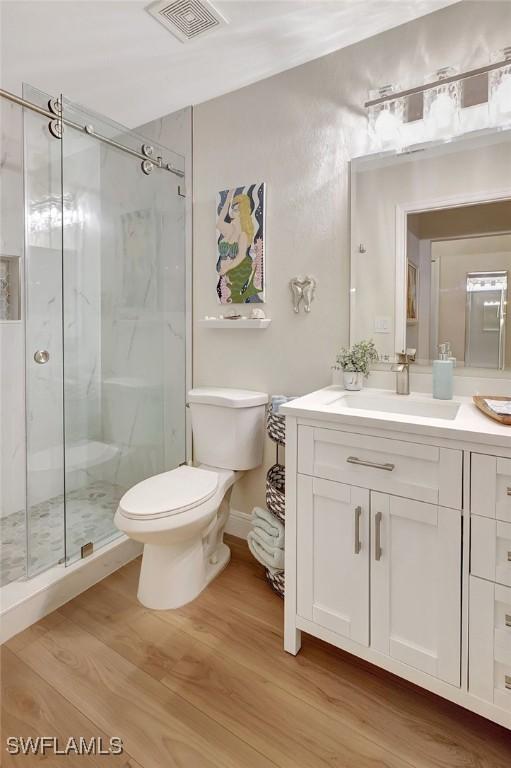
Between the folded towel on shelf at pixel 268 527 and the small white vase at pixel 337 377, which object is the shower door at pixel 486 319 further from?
the folded towel on shelf at pixel 268 527

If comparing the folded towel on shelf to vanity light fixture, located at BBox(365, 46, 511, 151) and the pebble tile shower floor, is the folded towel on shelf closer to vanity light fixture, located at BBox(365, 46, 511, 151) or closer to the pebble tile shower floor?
the pebble tile shower floor

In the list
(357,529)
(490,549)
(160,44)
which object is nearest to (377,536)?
(357,529)

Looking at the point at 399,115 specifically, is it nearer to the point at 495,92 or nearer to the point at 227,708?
the point at 495,92

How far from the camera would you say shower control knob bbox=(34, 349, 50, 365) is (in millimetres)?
1828

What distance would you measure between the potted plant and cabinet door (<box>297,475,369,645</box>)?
0.54 metres

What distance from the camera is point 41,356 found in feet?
6.06

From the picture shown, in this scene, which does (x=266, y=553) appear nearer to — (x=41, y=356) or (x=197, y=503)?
(x=197, y=503)

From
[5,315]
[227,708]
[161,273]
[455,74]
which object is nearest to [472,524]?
[227,708]

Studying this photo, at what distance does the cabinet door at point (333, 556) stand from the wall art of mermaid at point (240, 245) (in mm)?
1112

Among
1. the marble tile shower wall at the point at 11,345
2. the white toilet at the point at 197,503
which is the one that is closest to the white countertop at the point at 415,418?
the white toilet at the point at 197,503

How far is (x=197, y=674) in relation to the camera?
1419mm

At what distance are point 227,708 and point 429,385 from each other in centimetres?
134

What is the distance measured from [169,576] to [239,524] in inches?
25.2

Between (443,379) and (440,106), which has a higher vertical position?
(440,106)
